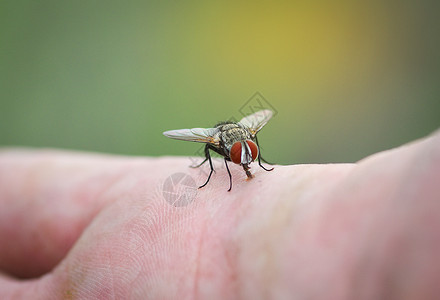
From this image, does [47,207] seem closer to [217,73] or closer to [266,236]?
[266,236]

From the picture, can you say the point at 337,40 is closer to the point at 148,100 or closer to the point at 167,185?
the point at 148,100

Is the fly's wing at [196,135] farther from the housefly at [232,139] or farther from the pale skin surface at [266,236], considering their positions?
the pale skin surface at [266,236]

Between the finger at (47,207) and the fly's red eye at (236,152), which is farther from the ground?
the fly's red eye at (236,152)

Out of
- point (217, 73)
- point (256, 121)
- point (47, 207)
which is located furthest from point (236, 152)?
point (217, 73)

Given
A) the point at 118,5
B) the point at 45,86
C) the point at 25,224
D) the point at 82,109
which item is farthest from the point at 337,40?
the point at 25,224

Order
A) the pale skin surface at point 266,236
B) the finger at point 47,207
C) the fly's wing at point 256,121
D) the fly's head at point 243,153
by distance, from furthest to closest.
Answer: the finger at point 47,207, the fly's wing at point 256,121, the fly's head at point 243,153, the pale skin surface at point 266,236

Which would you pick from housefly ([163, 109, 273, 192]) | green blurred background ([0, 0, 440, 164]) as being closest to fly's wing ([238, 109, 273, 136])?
housefly ([163, 109, 273, 192])

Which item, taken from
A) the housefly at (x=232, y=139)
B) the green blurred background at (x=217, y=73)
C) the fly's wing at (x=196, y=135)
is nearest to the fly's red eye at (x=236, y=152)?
the housefly at (x=232, y=139)
